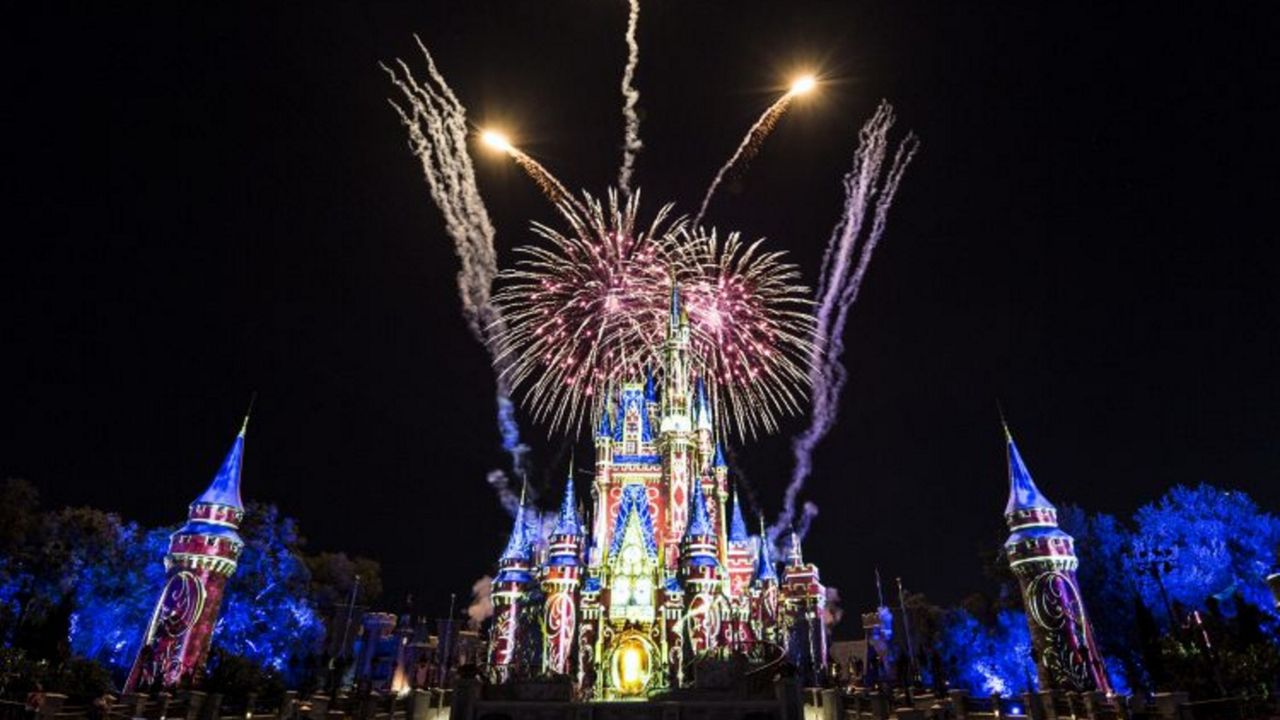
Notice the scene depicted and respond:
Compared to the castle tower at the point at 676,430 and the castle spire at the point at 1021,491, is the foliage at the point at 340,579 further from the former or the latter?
the castle spire at the point at 1021,491

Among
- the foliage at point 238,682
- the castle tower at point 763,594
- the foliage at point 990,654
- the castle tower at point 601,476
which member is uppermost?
the castle tower at point 601,476

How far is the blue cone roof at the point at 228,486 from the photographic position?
32.8m

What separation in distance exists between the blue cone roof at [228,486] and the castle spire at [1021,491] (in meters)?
37.5

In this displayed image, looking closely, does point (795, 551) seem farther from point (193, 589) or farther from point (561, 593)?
point (193, 589)

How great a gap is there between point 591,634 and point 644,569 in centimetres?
467

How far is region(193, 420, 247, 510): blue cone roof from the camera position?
32781mm

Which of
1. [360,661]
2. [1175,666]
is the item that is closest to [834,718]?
[1175,666]

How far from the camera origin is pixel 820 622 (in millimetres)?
56125

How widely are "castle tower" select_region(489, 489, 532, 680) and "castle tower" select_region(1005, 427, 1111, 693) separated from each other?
27980 millimetres

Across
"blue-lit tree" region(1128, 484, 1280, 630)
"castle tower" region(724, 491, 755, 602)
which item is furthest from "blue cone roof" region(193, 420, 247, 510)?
"blue-lit tree" region(1128, 484, 1280, 630)

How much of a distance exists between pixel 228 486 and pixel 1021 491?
127 feet

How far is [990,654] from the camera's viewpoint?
158 feet

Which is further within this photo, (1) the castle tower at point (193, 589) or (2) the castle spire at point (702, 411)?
(2) the castle spire at point (702, 411)

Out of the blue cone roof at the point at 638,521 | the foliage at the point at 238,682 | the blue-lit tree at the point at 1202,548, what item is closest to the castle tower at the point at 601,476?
the blue cone roof at the point at 638,521
